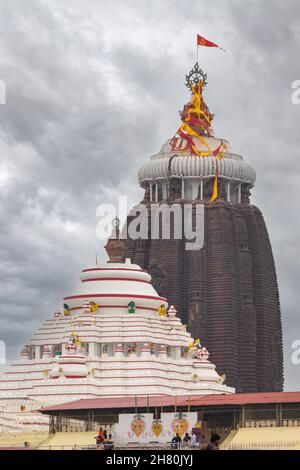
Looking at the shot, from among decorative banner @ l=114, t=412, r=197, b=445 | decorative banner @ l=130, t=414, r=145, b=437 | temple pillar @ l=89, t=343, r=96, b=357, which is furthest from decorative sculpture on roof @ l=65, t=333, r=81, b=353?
decorative banner @ l=130, t=414, r=145, b=437

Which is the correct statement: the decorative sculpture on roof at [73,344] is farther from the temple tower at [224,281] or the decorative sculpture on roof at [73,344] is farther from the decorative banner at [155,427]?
the temple tower at [224,281]

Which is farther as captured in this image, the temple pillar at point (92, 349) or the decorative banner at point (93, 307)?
the decorative banner at point (93, 307)

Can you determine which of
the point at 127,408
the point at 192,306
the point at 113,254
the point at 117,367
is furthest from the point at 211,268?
the point at 127,408

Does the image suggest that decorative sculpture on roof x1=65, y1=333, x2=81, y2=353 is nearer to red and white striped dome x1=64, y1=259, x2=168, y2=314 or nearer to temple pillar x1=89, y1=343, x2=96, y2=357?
temple pillar x1=89, y1=343, x2=96, y2=357

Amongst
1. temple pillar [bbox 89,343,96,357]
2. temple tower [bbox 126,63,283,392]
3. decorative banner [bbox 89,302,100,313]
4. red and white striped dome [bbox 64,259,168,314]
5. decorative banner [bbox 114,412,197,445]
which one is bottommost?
decorative banner [bbox 114,412,197,445]

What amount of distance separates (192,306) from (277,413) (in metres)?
89.4

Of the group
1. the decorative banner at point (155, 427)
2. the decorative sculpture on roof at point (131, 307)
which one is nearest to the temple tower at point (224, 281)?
the decorative sculpture on roof at point (131, 307)

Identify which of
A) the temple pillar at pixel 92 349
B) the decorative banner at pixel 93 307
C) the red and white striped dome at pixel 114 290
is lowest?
the temple pillar at pixel 92 349

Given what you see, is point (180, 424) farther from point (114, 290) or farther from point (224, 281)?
point (224, 281)

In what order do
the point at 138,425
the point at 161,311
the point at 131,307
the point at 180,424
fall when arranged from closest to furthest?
the point at 180,424
the point at 138,425
the point at 131,307
the point at 161,311

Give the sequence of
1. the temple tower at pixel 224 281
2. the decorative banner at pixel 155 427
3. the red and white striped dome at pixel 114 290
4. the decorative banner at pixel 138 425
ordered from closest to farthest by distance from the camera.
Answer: the decorative banner at pixel 155 427 < the decorative banner at pixel 138 425 < the red and white striped dome at pixel 114 290 < the temple tower at pixel 224 281

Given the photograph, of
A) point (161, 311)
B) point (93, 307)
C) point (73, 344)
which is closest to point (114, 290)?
point (93, 307)

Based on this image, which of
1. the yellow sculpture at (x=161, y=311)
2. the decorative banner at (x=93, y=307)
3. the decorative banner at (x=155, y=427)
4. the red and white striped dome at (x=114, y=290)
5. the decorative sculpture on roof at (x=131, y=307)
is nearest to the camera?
the decorative banner at (x=155, y=427)
